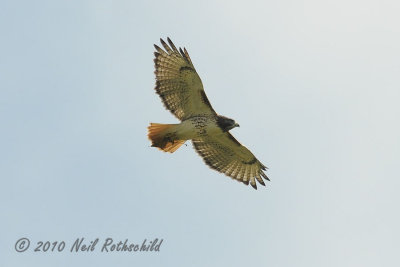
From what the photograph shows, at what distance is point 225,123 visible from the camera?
12391mm

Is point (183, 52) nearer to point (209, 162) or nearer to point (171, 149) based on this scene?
point (171, 149)

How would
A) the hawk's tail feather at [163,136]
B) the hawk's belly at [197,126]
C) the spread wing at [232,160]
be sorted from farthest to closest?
the spread wing at [232,160] < the hawk's belly at [197,126] < the hawk's tail feather at [163,136]

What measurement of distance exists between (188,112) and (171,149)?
32.8 inches

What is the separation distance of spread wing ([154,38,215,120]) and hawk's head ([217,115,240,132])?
0.28 m

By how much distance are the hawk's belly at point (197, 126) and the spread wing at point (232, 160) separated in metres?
0.84

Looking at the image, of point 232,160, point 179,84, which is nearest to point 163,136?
point 179,84

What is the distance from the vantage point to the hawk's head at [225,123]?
12.4 m

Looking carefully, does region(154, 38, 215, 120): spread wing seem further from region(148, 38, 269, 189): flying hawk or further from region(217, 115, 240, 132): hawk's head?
region(217, 115, 240, 132): hawk's head

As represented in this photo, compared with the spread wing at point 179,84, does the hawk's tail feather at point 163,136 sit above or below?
below

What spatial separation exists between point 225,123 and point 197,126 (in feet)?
1.99

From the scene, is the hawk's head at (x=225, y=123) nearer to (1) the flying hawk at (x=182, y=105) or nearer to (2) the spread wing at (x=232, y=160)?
(1) the flying hawk at (x=182, y=105)

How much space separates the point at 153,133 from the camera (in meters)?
12.4

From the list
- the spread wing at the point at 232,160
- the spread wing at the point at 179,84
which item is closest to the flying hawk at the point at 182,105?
the spread wing at the point at 179,84

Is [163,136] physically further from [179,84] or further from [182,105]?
[179,84]
